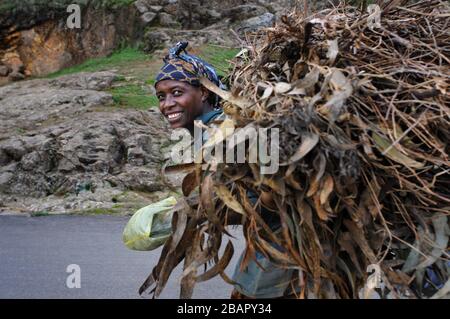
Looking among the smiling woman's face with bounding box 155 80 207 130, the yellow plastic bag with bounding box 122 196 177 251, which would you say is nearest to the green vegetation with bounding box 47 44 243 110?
the smiling woman's face with bounding box 155 80 207 130

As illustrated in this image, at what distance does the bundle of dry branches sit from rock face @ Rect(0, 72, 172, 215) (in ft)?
26.8

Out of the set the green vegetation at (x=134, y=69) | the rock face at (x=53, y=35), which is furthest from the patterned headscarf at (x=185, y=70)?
the rock face at (x=53, y=35)

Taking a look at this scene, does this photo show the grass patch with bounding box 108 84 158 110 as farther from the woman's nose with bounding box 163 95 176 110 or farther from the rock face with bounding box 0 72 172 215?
the woman's nose with bounding box 163 95 176 110

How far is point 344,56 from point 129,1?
1784cm

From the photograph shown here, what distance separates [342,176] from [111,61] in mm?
16546

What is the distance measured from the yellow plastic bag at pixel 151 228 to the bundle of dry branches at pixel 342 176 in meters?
0.11

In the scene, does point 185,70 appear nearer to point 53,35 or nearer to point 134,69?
point 134,69

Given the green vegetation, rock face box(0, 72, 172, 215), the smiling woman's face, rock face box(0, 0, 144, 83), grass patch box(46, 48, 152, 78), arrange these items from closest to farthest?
the smiling woman's face
rock face box(0, 72, 172, 215)
the green vegetation
grass patch box(46, 48, 152, 78)
rock face box(0, 0, 144, 83)

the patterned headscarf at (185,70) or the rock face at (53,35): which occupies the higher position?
the patterned headscarf at (185,70)

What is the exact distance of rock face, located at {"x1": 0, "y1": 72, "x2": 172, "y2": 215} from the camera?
35.1 ft

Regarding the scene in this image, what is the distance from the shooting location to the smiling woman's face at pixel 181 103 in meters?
2.81

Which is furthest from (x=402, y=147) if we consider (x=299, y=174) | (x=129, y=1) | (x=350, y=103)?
(x=129, y=1)

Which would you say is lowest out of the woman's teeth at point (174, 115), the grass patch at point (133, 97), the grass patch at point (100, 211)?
the grass patch at point (100, 211)

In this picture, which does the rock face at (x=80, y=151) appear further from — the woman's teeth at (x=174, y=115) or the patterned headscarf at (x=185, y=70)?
the woman's teeth at (x=174, y=115)
